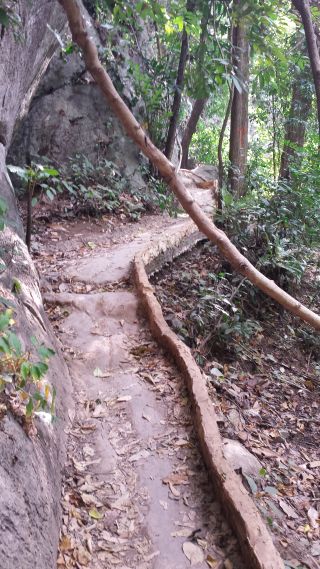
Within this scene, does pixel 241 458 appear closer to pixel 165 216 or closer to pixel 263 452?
pixel 263 452

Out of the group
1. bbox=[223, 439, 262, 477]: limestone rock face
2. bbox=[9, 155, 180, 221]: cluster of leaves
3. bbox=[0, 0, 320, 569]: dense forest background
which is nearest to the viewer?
bbox=[0, 0, 320, 569]: dense forest background

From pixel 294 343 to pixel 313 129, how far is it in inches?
316

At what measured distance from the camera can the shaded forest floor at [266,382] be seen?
11.2ft

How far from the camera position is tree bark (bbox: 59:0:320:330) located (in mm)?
2531

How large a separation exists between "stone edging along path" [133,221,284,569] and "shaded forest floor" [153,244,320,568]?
510 mm

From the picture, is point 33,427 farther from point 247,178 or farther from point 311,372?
point 247,178

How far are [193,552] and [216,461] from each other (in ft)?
1.85

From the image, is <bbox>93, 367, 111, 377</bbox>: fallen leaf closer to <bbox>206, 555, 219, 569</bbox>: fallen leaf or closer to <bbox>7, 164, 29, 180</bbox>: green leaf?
<bbox>206, 555, 219, 569</bbox>: fallen leaf

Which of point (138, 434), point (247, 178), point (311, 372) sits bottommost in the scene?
point (311, 372)

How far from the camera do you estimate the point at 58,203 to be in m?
8.70

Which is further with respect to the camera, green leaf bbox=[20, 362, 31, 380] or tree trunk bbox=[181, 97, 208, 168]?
tree trunk bbox=[181, 97, 208, 168]

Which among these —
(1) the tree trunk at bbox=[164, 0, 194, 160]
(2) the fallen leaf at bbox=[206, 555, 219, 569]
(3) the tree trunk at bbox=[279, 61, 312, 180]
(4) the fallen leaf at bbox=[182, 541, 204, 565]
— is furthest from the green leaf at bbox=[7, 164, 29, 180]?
(3) the tree trunk at bbox=[279, 61, 312, 180]

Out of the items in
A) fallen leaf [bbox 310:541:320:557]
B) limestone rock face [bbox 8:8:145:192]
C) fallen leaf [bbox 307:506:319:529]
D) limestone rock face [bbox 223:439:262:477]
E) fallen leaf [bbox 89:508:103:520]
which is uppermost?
limestone rock face [bbox 8:8:145:192]

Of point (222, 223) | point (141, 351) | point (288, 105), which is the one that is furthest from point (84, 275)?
point (288, 105)
